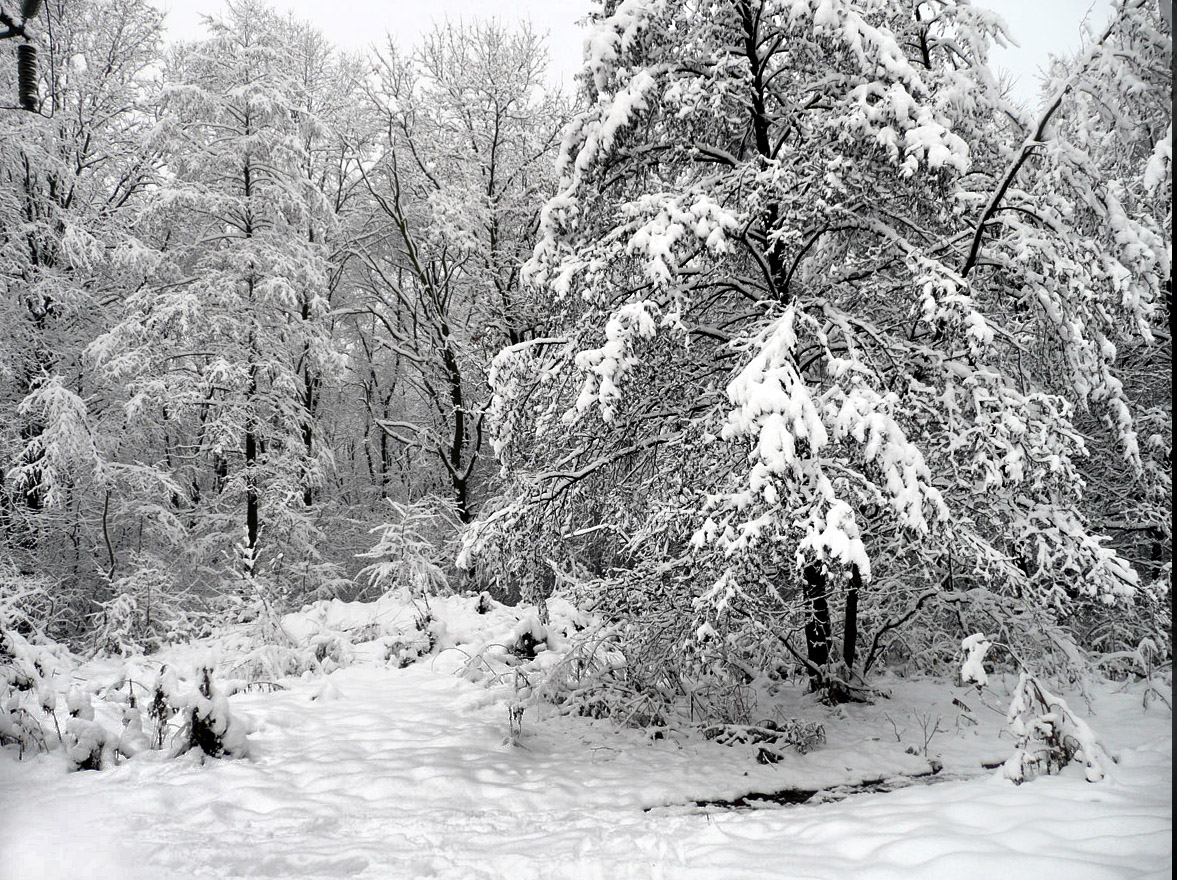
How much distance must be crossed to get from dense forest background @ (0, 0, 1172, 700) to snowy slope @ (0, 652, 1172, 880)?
3.42 ft

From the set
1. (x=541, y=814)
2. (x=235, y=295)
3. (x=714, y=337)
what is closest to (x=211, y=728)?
(x=541, y=814)

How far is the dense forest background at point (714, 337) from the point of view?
4.60 meters

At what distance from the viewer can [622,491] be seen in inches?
260

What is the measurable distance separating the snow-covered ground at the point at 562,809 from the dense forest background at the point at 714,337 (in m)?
0.91

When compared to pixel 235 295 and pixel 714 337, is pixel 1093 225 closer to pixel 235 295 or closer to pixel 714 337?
pixel 714 337

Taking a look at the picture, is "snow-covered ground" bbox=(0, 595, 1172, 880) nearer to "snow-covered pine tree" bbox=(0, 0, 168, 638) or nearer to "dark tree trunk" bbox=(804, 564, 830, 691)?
"dark tree trunk" bbox=(804, 564, 830, 691)

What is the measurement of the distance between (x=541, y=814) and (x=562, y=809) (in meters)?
0.17

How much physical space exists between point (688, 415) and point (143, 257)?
34.0ft

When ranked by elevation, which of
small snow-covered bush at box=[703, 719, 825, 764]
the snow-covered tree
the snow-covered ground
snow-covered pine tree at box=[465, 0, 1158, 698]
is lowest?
small snow-covered bush at box=[703, 719, 825, 764]

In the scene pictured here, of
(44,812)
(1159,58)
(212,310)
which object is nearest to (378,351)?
(212,310)

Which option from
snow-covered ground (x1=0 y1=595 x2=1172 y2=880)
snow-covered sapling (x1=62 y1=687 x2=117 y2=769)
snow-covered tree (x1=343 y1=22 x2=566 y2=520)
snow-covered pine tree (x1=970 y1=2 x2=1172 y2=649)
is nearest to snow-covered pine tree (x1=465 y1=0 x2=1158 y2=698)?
snow-covered pine tree (x1=970 y1=2 x2=1172 y2=649)

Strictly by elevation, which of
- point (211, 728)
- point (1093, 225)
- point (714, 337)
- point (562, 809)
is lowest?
point (562, 809)

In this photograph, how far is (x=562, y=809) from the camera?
4500 millimetres

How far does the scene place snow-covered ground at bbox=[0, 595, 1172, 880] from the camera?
3027 millimetres
